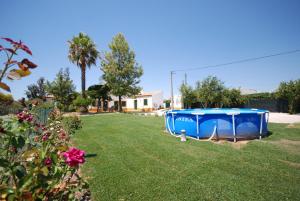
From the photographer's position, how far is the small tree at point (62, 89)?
1323 inches

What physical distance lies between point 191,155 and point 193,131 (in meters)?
3.39

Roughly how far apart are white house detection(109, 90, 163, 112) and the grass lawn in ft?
122

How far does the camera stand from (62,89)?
111ft

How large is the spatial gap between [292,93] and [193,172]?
89.7ft

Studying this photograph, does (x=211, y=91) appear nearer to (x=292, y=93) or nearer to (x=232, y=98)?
(x=232, y=98)

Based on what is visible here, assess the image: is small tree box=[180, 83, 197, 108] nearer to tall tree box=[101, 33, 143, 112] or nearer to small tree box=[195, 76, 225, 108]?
small tree box=[195, 76, 225, 108]

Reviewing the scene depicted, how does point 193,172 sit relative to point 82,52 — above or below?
below

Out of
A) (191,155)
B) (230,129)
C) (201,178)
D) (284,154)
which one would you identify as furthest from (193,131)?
(201,178)

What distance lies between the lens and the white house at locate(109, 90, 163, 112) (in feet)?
150

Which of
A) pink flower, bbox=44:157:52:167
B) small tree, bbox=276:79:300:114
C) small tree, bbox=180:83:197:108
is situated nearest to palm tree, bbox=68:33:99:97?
small tree, bbox=180:83:197:108

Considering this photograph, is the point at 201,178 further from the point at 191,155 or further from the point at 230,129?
the point at 230,129

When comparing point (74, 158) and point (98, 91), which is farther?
point (98, 91)

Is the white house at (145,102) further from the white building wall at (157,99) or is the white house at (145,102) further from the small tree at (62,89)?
the small tree at (62,89)

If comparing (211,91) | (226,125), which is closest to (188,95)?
(211,91)
